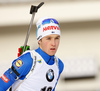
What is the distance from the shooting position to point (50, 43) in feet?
9.20

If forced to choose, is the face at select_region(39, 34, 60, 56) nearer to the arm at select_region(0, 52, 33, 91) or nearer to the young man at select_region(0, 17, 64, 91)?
the young man at select_region(0, 17, 64, 91)

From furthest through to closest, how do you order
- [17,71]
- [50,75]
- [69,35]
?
[69,35], [50,75], [17,71]

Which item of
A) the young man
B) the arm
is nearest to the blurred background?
the young man

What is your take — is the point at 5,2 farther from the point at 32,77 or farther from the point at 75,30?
the point at 32,77

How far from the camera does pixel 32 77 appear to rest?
2.78 m

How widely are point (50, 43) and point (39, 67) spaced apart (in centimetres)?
23

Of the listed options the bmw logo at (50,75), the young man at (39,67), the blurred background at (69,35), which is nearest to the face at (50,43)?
the young man at (39,67)

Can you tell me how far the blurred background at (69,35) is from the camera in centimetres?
702

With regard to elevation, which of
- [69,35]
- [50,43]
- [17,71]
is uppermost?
[69,35]

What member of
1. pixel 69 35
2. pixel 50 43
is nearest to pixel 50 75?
pixel 50 43

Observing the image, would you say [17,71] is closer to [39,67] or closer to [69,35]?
[39,67]

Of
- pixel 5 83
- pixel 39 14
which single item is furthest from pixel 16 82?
pixel 39 14

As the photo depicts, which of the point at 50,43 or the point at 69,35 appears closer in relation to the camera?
the point at 50,43

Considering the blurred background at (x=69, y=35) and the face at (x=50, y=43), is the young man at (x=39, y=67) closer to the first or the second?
the face at (x=50, y=43)
